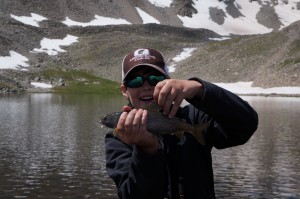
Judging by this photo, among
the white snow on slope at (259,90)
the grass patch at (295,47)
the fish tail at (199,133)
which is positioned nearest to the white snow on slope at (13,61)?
the white snow on slope at (259,90)

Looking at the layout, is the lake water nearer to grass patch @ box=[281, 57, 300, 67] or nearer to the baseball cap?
the baseball cap

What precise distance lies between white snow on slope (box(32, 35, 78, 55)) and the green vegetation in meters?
21.4

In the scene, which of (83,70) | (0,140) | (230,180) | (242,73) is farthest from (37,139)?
(83,70)

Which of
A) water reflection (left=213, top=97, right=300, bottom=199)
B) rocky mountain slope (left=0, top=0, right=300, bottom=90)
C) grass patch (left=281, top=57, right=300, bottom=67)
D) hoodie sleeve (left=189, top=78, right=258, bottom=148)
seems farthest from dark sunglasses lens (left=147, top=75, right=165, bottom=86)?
grass patch (left=281, top=57, right=300, bottom=67)

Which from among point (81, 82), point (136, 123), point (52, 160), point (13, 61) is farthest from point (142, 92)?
point (13, 61)

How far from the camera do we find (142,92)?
229 inches

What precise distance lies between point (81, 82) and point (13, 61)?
26454 mm

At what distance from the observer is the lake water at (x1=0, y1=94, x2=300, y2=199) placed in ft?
82.1

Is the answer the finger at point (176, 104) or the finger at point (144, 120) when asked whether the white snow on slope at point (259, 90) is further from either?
the finger at point (144, 120)

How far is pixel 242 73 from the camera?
489 ft

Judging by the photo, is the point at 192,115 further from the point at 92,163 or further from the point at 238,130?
the point at 92,163

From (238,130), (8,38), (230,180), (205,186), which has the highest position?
(8,38)

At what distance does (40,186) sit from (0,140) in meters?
17.0

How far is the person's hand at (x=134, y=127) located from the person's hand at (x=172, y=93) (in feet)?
0.81
